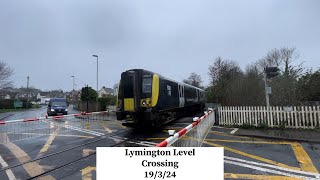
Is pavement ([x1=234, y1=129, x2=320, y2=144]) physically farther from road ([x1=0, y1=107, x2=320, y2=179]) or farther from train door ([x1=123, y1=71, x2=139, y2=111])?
train door ([x1=123, y1=71, x2=139, y2=111])

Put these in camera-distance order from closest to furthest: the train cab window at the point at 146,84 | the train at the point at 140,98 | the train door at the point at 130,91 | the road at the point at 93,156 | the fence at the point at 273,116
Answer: the road at the point at 93,156 → the fence at the point at 273,116 → the train at the point at 140,98 → the train door at the point at 130,91 → the train cab window at the point at 146,84

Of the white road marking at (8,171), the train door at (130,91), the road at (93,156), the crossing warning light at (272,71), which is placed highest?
the crossing warning light at (272,71)

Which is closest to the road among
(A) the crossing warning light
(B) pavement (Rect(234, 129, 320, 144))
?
(B) pavement (Rect(234, 129, 320, 144))

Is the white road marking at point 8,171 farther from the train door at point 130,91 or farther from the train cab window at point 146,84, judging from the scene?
the train cab window at point 146,84

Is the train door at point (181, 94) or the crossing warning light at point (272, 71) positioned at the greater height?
the crossing warning light at point (272, 71)

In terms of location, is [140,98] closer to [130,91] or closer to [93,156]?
[130,91]

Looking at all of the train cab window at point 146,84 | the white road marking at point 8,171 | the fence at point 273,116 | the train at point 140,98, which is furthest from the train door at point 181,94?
the white road marking at point 8,171

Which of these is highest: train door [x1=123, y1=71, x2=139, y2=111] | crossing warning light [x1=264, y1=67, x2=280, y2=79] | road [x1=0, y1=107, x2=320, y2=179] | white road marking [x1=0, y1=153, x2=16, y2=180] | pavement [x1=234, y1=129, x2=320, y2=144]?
crossing warning light [x1=264, y1=67, x2=280, y2=79]

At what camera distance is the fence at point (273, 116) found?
13453 millimetres

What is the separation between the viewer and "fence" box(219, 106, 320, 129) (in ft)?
44.1

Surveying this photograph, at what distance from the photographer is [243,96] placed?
58.0 feet

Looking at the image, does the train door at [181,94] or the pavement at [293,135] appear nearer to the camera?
the pavement at [293,135]

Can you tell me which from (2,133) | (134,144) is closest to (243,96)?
(134,144)

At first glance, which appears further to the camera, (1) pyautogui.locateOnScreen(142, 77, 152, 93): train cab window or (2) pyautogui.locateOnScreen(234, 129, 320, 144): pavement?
(1) pyautogui.locateOnScreen(142, 77, 152, 93): train cab window
